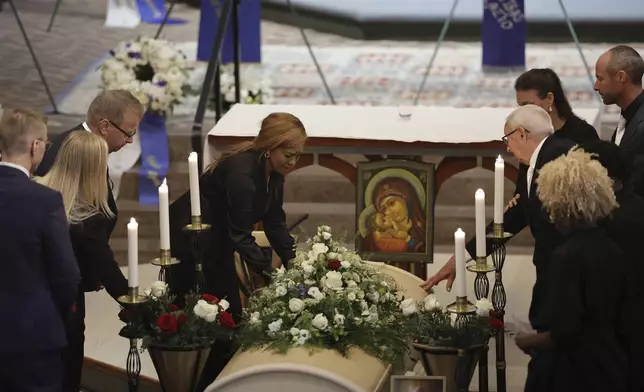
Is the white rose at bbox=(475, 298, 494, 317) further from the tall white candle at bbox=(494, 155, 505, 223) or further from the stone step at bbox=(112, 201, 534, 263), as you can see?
the stone step at bbox=(112, 201, 534, 263)

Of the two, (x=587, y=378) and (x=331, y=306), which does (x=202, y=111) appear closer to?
(x=331, y=306)

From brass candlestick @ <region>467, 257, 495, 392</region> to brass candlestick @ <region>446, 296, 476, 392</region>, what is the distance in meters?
0.10

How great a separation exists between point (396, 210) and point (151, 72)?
2.95 metres

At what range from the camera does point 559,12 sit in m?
13.3

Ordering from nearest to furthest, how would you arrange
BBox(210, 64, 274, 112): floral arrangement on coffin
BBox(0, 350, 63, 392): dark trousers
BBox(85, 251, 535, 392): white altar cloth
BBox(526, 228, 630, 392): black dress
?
1. BBox(526, 228, 630, 392): black dress
2. BBox(0, 350, 63, 392): dark trousers
3. BBox(85, 251, 535, 392): white altar cloth
4. BBox(210, 64, 274, 112): floral arrangement on coffin

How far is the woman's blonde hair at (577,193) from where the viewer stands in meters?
4.80

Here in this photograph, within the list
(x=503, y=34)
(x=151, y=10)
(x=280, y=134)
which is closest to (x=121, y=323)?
(x=280, y=134)

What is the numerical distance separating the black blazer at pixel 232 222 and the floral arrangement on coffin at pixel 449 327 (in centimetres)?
94

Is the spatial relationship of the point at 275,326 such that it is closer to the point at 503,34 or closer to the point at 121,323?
the point at 121,323

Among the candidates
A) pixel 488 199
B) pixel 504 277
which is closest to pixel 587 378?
pixel 504 277

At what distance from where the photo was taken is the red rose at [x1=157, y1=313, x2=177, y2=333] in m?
5.32

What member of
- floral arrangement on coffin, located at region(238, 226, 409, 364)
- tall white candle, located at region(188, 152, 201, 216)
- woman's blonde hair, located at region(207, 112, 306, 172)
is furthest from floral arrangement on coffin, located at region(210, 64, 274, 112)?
floral arrangement on coffin, located at region(238, 226, 409, 364)

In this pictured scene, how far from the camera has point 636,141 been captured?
6.31 metres

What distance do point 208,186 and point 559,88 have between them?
1.64m
